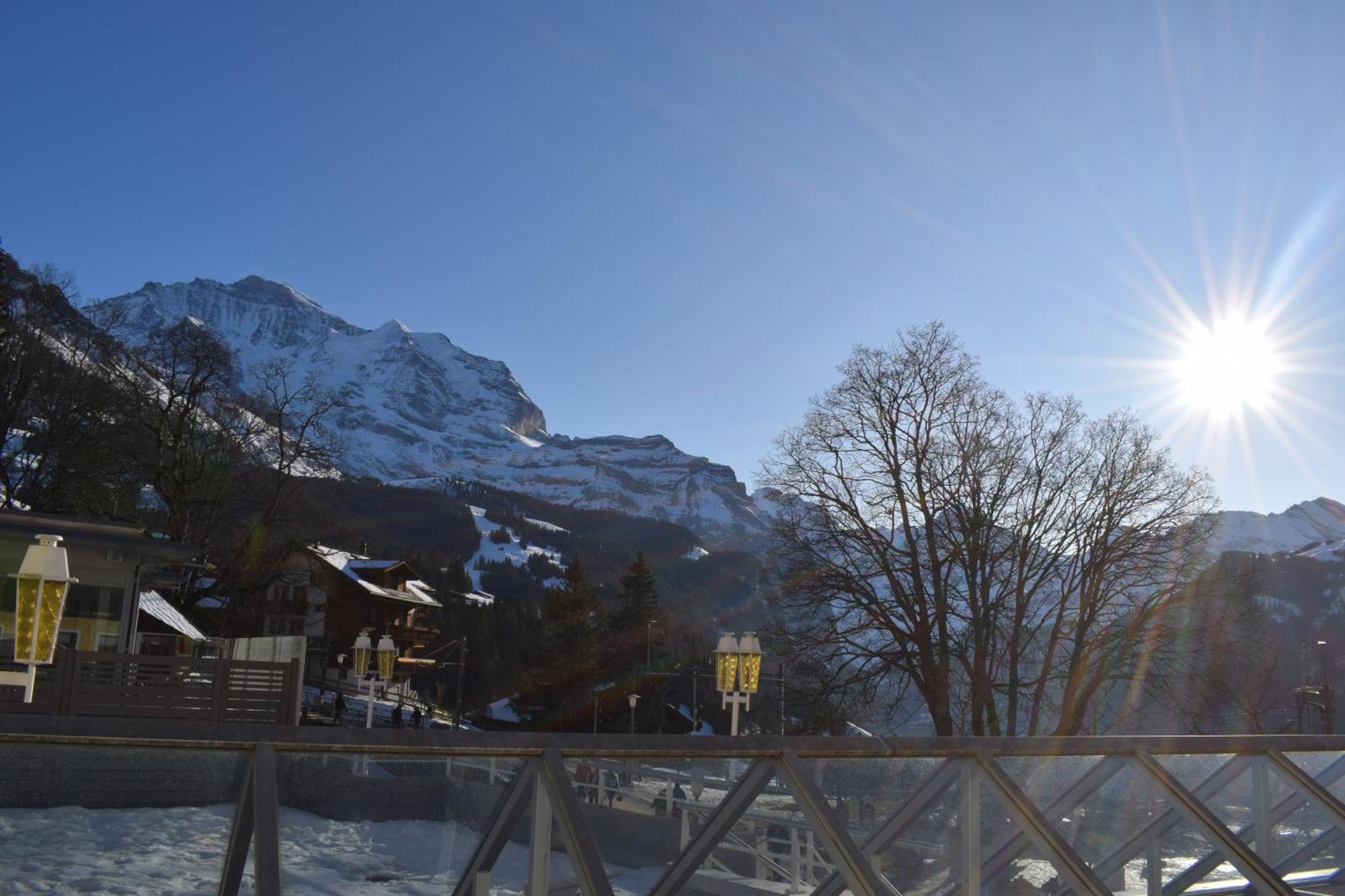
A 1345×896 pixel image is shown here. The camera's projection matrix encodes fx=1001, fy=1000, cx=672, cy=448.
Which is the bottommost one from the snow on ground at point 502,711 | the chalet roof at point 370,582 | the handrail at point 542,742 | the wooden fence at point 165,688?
the snow on ground at point 502,711

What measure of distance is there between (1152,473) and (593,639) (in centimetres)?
4486

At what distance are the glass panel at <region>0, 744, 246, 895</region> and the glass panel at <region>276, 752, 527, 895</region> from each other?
180mm

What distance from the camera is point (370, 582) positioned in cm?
6731

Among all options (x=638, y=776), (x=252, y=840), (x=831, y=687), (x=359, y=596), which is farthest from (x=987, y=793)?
(x=359, y=596)

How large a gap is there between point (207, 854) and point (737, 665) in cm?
1541

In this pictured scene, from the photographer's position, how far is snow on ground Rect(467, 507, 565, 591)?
148375mm

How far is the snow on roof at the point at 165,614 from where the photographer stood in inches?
1201

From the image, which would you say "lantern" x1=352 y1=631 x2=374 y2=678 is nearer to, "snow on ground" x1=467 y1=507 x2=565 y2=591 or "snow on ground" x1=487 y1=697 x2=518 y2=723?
"snow on ground" x1=487 y1=697 x2=518 y2=723

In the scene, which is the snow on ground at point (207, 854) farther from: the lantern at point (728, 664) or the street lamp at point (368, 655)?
the street lamp at point (368, 655)

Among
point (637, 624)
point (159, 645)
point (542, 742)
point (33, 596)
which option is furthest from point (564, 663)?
point (542, 742)

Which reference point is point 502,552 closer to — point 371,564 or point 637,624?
point 371,564

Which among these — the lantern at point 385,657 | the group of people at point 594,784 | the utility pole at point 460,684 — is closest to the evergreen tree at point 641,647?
the utility pole at point 460,684

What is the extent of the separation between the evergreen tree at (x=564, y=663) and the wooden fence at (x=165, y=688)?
141ft

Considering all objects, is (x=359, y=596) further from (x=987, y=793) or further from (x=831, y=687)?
(x=987, y=793)
